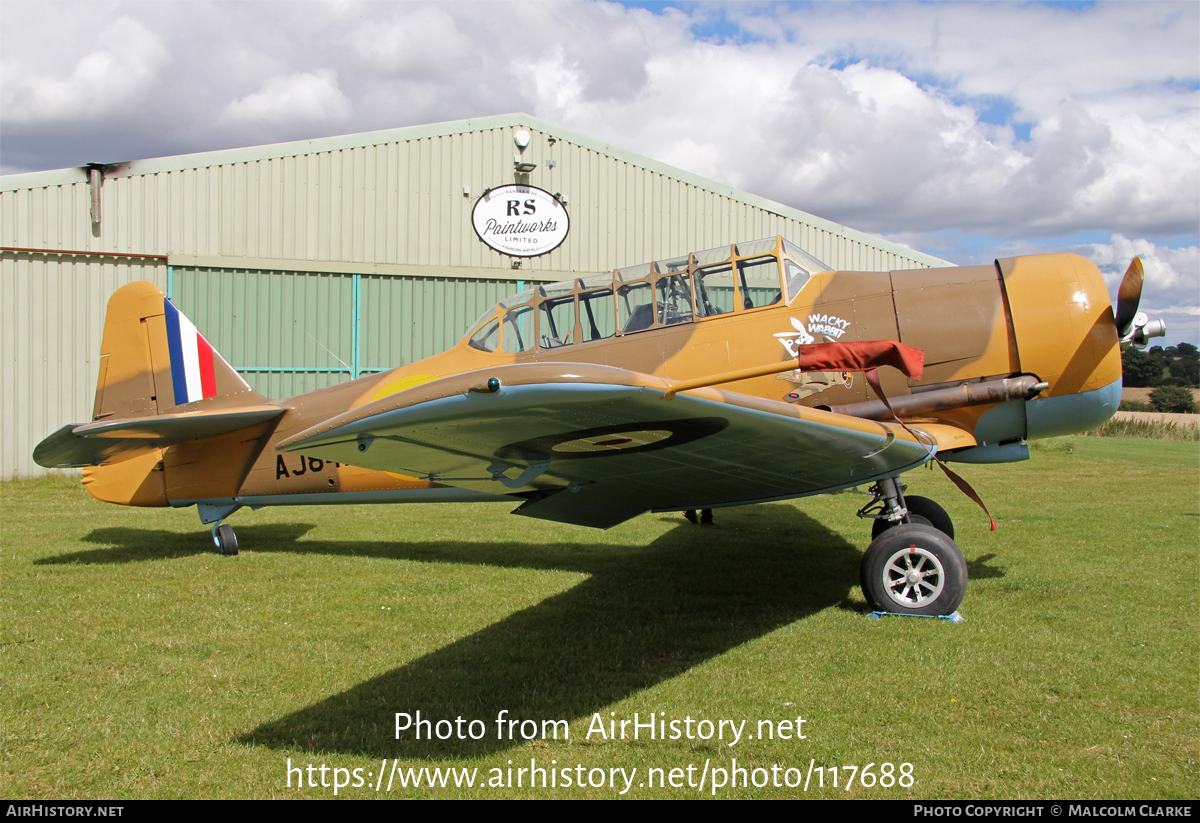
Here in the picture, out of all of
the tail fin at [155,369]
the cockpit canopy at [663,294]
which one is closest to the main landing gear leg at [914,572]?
the cockpit canopy at [663,294]

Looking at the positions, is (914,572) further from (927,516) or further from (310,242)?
(310,242)

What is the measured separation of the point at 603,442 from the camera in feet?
11.1

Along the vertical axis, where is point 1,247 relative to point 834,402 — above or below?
above

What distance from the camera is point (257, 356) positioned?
539 inches

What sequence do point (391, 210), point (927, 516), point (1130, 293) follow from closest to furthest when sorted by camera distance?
point (1130, 293) < point (927, 516) < point (391, 210)

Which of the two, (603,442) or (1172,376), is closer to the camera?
(603,442)

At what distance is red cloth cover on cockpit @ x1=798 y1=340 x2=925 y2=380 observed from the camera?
3.18 meters

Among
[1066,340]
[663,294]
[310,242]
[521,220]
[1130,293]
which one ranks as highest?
[521,220]

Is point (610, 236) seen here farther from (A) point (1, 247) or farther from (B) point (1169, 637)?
(B) point (1169, 637)

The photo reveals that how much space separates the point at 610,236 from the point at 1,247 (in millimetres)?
10390

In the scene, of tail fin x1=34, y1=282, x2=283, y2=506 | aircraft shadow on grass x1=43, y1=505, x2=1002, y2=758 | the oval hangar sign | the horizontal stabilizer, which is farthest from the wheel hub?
the oval hangar sign

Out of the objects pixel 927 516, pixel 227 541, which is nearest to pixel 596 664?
pixel 927 516

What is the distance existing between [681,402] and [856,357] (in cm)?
103
